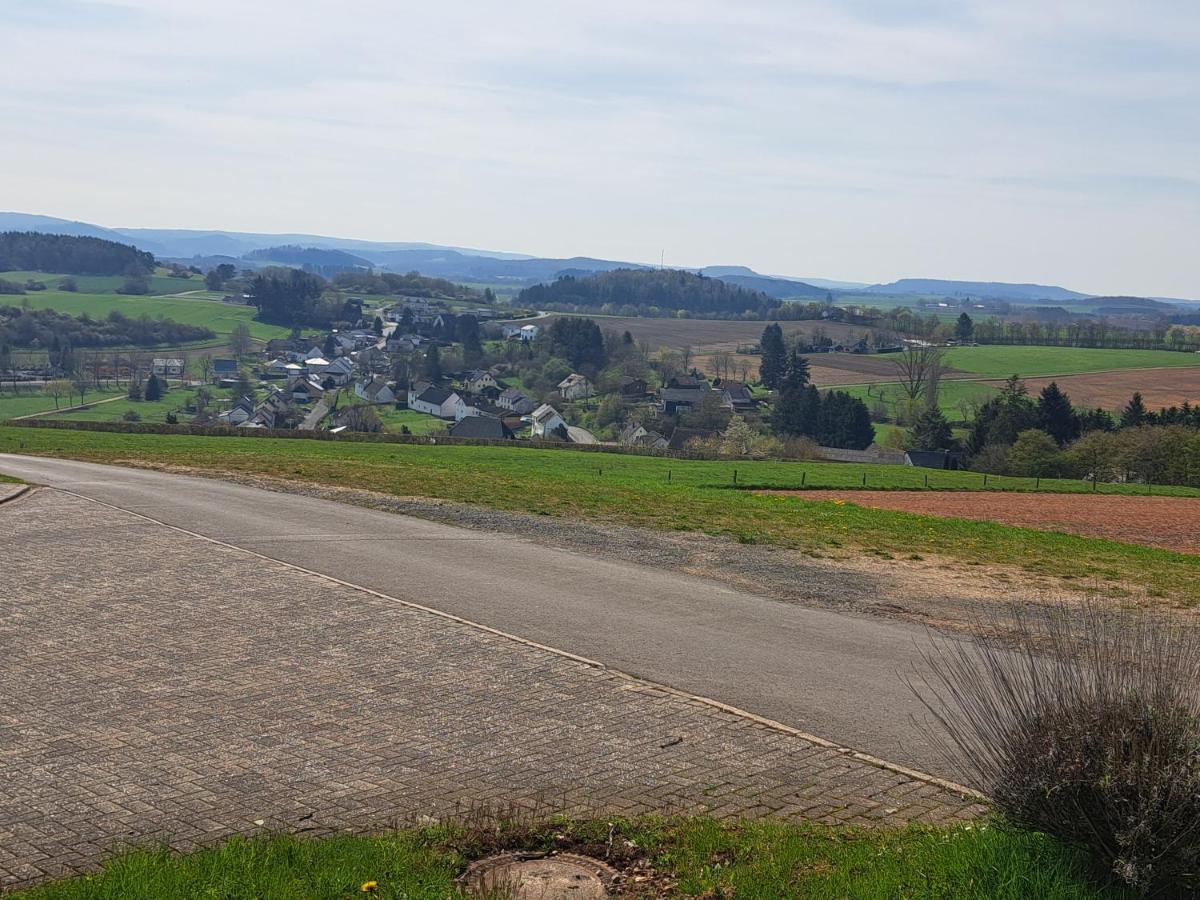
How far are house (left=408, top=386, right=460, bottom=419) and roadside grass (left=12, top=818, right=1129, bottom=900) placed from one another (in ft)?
294

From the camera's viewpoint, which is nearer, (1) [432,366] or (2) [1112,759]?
(2) [1112,759]

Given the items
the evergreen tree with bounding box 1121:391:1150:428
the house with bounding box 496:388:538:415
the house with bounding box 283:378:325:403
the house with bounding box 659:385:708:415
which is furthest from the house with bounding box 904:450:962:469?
the house with bounding box 283:378:325:403

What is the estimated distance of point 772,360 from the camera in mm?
112750

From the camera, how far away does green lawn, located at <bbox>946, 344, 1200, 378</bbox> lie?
353 ft

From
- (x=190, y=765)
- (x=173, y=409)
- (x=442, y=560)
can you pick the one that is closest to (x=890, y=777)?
(x=190, y=765)

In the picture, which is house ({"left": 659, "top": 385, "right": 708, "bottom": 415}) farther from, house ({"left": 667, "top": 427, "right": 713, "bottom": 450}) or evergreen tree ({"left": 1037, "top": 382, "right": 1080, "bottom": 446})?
evergreen tree ({"left": 1037, "top": 382, "right": 1080, "bottom": 446})

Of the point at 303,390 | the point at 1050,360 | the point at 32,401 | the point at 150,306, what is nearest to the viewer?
the point at 32,401

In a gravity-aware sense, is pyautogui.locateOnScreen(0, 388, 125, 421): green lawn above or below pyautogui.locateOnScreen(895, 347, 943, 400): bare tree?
below

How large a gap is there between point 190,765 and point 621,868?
330 cm

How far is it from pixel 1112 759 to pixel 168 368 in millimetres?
107753

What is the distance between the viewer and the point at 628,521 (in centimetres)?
2142

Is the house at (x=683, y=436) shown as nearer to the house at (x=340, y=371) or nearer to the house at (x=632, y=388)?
the house at (x=632, y=388)

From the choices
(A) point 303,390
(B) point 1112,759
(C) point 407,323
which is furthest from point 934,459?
(C) point 407,323

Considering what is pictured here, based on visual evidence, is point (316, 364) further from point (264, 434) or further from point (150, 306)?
point (264, 434)
